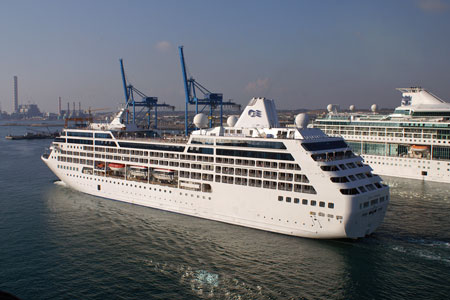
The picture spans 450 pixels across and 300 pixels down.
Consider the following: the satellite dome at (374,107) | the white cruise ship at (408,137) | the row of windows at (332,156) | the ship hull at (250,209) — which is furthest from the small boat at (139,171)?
the satellite dome at (374,107)

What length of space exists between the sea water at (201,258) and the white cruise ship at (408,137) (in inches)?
582

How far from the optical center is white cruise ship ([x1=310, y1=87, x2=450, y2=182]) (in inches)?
1676

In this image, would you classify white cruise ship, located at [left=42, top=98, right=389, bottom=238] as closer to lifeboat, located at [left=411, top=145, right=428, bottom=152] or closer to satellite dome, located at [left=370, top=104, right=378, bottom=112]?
lifeboat, located at [left=411, top=145, right=428, bottom=152]

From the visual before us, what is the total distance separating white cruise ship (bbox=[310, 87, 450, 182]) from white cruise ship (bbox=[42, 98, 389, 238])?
22411 millimetres

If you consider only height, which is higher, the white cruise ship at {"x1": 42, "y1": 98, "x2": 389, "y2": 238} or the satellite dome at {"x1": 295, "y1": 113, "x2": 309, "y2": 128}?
the satellite dome at {"x1": 295, "y1": 113, "x2": 309, "y2": 128}

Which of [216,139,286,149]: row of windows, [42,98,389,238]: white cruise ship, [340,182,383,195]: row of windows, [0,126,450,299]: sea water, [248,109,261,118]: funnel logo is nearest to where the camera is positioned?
[0,126,450,299]: sea water

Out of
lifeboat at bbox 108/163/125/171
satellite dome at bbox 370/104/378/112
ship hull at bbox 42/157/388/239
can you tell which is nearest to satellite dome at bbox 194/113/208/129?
ship hull at bbox 42/157/388/239

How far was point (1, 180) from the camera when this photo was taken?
40.7 metres

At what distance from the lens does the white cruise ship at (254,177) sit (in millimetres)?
21891

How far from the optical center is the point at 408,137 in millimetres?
45375

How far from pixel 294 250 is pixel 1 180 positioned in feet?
113

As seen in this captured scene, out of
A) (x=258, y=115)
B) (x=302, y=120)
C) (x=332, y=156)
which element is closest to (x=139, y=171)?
(x=258, y=115)

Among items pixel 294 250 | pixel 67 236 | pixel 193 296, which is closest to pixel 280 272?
pixel 294 250

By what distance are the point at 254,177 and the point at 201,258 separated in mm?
6586
